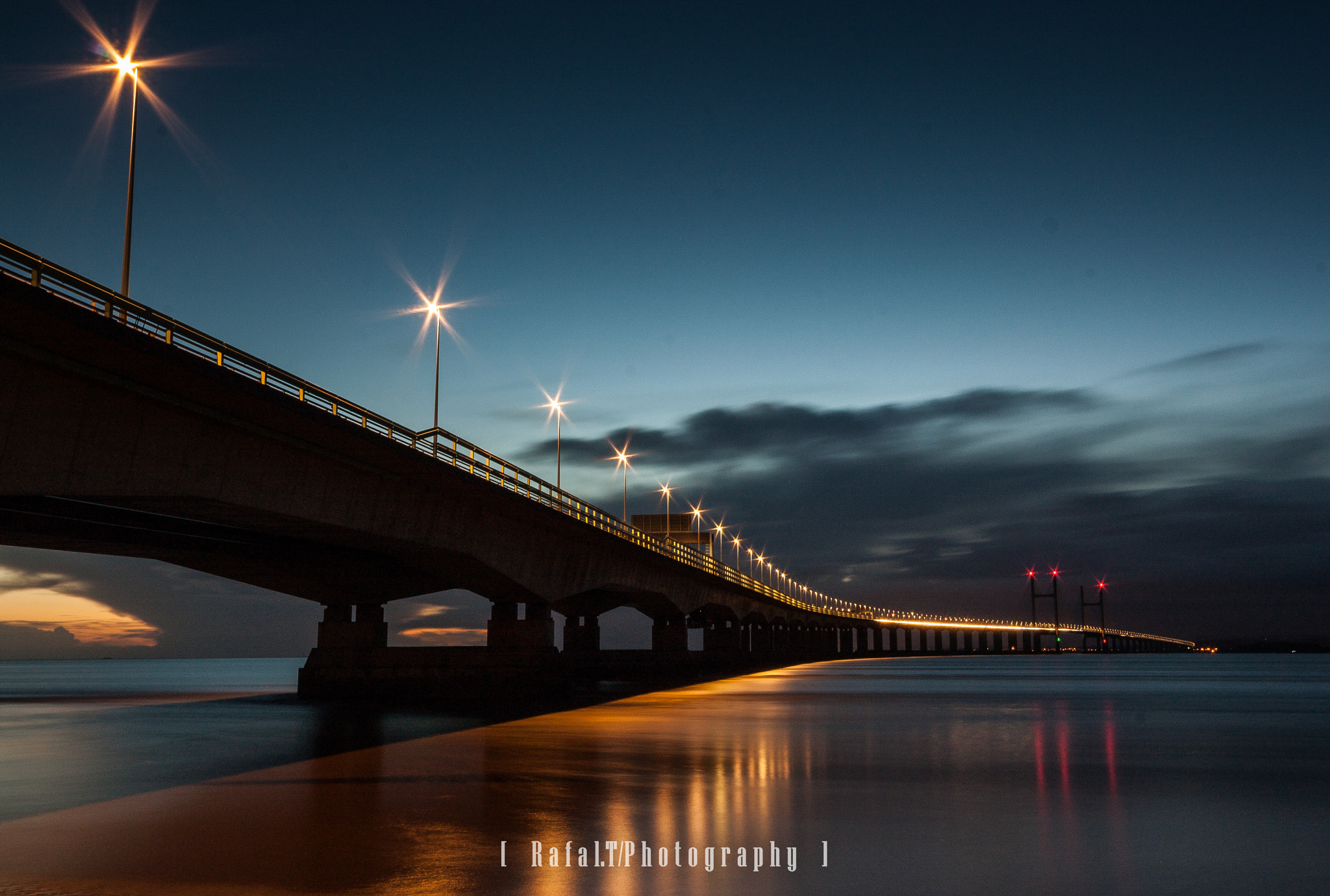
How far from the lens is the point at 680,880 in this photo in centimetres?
1082

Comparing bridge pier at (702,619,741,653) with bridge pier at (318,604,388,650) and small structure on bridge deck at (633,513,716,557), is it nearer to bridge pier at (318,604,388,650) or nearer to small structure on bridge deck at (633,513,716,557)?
small structure on bridge deck at (633,513,716,557)

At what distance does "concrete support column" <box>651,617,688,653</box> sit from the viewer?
9690 cm

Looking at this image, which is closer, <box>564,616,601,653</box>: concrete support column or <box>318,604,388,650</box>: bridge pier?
<box>318,604,388,650</box>: bridge pier

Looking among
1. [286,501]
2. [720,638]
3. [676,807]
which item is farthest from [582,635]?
[676,807]

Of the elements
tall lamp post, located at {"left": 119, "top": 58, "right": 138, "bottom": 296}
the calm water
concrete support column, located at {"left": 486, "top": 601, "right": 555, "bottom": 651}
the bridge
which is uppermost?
tall lamp post, located at {"left": 119, "top": 58, "right": 138, "bottom": 296}

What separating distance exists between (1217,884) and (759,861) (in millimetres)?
4626

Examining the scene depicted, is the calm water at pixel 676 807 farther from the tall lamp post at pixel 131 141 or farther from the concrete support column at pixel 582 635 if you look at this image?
the concrete support column at pixel 582 635

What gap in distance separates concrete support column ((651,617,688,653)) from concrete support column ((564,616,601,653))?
5.33 meters

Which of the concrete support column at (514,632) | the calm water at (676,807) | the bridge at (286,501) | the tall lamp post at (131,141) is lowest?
the calm water at (676,807)

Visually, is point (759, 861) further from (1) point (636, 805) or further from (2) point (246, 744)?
(2) point (246, 744)

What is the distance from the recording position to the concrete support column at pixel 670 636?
9690 cm

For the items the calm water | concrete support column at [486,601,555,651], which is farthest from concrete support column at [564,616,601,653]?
the calm water

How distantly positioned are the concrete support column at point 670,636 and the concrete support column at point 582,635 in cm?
533

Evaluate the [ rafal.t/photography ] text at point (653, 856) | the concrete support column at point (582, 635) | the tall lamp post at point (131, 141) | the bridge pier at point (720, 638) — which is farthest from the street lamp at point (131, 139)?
the bridge pier at point (720, 638)
